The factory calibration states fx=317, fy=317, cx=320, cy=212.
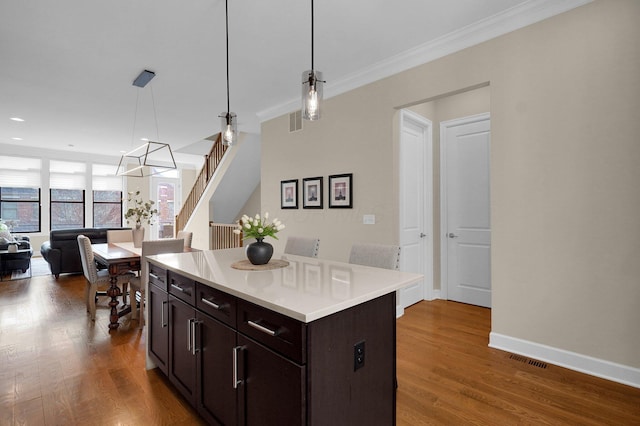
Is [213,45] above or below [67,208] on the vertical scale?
above

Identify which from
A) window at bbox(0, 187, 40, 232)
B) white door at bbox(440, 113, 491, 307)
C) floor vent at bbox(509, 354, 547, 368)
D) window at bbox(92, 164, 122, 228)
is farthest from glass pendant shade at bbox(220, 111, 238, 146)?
window at bbox(0, 187, 40, 232)

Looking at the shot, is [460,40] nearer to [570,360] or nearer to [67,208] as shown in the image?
[570,360]

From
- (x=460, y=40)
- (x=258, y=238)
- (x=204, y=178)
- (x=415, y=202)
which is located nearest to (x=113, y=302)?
(x=258, y=238)

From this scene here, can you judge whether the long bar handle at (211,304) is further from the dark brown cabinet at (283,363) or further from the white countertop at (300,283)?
the white countertop at (300,283)

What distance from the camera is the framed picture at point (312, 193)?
14.4ft

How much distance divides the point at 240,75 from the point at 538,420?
14.2 feet

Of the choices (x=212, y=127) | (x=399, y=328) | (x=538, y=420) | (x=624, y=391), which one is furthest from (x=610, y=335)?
(x=212, y=127)

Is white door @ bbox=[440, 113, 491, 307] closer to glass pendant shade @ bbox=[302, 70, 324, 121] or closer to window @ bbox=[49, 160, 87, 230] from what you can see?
glass pendant shade @ bbox=[302, 70, 324, 121]

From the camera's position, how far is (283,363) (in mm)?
1306

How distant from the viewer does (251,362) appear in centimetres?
147

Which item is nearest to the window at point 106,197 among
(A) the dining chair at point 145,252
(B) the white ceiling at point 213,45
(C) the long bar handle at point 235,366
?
(B) the white ceiling at point 213,45

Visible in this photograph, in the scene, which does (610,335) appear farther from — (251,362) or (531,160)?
(251,362)

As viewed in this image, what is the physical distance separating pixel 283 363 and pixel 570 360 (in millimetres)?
2505

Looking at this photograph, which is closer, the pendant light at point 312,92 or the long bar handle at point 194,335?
the long bar handle at point 194,335
